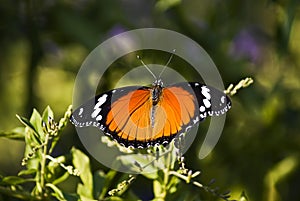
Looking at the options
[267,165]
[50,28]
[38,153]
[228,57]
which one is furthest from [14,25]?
[38,153]

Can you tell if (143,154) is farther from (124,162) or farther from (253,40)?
(253,40)

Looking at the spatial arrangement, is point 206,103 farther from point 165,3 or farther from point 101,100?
point 165,3

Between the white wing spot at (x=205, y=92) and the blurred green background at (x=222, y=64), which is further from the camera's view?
the blurred green background at (x=222, y=64)

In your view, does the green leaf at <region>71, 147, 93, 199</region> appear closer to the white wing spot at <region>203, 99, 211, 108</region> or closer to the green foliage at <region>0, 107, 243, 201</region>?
the green foliage at <region>0, 107, 243, 201</region>

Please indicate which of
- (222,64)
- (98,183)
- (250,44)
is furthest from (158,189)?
(250,44)

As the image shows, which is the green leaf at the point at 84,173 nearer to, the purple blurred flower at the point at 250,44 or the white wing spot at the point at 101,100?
the white wing spot at the point at 101,100

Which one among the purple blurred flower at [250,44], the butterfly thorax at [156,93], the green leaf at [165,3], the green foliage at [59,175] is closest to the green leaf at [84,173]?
the green foliage at [59,175]
